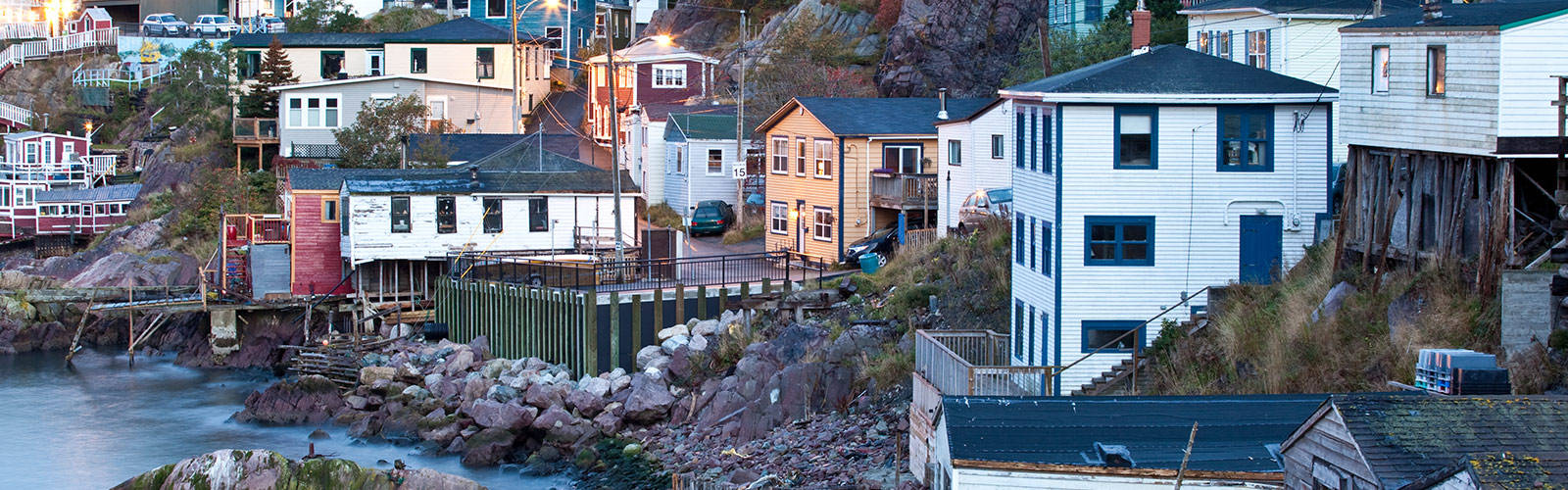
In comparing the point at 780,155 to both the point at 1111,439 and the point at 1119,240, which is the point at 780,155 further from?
the point at 1111,439

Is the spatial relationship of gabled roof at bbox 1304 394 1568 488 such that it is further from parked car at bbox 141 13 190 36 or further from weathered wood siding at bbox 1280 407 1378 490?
parked car at bbox 141 13 190 36

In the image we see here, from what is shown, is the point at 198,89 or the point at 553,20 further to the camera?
the point at 553,20

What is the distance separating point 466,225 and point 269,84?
26505 millimetres

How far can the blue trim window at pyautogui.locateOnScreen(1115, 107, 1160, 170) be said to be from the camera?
1148 inches

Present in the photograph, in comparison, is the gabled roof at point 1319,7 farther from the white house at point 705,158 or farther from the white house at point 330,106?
the white house at point 330,106

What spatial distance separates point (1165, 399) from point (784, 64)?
45.6 metres

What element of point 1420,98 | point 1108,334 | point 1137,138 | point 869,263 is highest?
point 1420,98

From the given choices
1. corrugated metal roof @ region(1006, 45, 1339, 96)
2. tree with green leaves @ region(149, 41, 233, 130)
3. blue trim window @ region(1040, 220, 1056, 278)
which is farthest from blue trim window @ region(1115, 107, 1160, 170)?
tree with green leaves @ region(149, 41, 233, 130)

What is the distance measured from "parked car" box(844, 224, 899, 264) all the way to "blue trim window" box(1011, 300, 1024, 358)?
1303 cm

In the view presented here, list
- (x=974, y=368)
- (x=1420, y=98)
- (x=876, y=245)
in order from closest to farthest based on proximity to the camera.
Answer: (x=974, y=368) → (x=1420, y=98) → (x=876, y=245)

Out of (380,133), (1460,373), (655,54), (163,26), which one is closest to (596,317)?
(380,133)

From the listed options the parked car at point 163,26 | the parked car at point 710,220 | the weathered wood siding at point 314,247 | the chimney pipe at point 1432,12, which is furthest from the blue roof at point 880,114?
the parked car at point 163,26

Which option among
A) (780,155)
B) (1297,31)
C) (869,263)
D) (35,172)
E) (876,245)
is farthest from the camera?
(35,172)

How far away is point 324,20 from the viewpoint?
299ft
